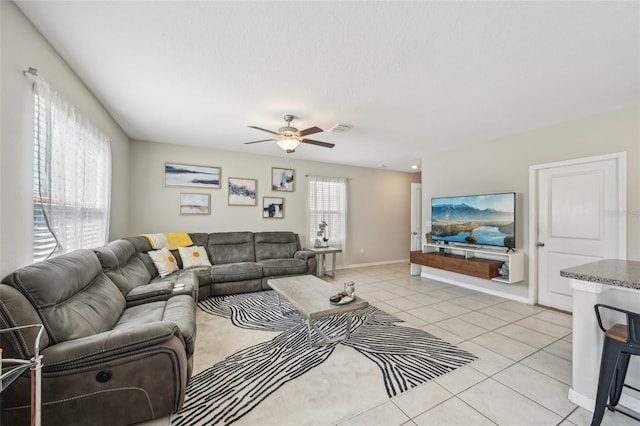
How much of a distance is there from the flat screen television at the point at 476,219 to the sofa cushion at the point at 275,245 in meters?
2.80

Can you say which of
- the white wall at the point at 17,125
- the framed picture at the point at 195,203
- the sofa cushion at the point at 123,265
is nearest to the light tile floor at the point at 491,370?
the white wall at the point at 17,125

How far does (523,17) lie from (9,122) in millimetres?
3223

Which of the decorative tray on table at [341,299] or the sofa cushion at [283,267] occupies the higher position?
the decorative tray on table at [341,299]

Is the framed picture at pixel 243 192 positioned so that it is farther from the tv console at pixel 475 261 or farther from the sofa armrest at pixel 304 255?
the tv console at pixel 475 261

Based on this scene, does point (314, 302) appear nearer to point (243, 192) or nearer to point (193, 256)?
point (193, 256)

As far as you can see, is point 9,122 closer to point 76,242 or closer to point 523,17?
point 76,242

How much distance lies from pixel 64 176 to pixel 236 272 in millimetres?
2436

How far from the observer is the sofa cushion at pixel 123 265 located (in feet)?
8.05

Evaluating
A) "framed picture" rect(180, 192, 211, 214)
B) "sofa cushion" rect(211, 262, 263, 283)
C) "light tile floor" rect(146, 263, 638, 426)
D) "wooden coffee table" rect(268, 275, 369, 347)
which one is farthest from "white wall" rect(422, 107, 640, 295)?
"framed picture" rect(180, 192, 211, 214)

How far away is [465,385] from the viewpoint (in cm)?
192

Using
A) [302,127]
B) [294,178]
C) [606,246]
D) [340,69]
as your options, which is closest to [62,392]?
[340,69]

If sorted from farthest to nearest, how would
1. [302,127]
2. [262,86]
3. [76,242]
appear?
[302,127], [262,86], [76,242]

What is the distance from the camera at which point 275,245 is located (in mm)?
5012

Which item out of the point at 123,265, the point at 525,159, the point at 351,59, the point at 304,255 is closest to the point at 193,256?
the point at 123,265
